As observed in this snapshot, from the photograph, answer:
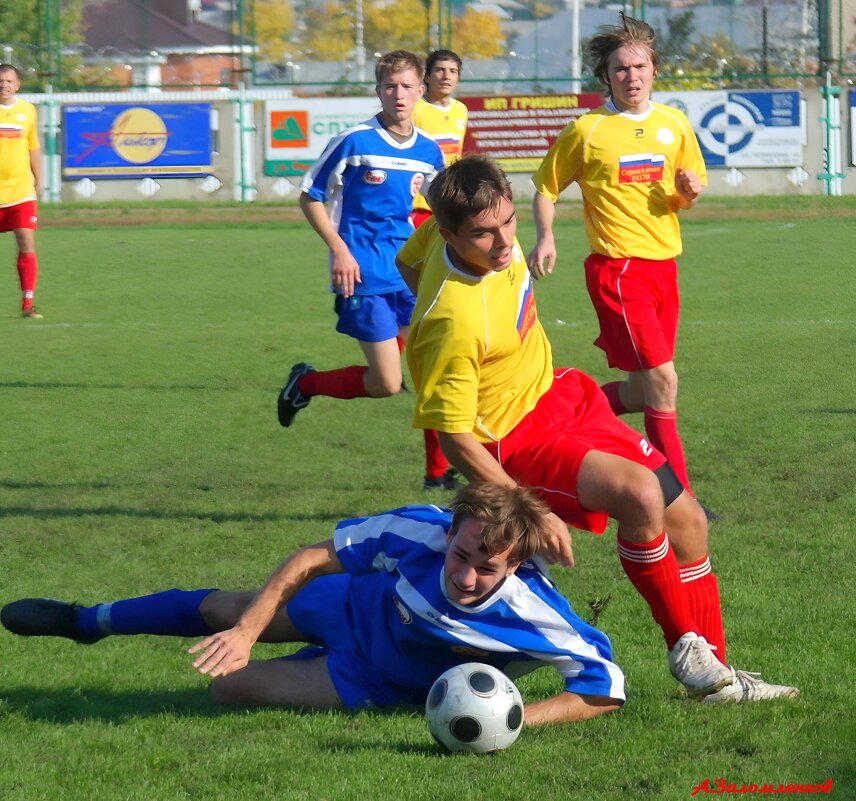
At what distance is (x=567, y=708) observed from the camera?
3.96 m

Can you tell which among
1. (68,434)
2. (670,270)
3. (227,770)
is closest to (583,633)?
(227,770)

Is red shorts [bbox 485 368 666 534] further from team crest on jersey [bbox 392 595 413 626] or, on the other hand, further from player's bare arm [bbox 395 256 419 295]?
player's bare arm [bbox 395 256 419 295]

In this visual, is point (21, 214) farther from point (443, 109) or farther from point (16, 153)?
point (443, 109)

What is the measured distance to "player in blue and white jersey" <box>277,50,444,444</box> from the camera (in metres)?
7.31

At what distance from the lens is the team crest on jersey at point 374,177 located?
7441 millimetres

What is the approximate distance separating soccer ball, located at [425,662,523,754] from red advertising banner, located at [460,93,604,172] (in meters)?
22.0

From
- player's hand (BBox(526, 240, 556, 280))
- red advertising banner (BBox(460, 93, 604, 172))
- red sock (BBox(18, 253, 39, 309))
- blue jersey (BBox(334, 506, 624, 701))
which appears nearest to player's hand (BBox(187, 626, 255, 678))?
blue jersey (BBox(334, 506, 624, 701))

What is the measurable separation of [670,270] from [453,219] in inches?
114

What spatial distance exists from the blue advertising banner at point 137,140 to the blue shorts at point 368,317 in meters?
19.2

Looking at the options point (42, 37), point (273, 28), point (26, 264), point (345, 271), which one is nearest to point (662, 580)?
point (345, 271)

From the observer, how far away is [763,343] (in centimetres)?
1119

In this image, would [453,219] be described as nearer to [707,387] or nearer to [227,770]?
[227,770]

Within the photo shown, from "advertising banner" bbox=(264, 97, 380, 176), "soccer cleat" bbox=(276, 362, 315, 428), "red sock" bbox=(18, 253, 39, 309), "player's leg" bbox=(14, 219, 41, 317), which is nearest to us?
"soccer cleat" bbox=(276, 362, 315, 428)

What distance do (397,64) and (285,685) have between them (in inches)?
150
